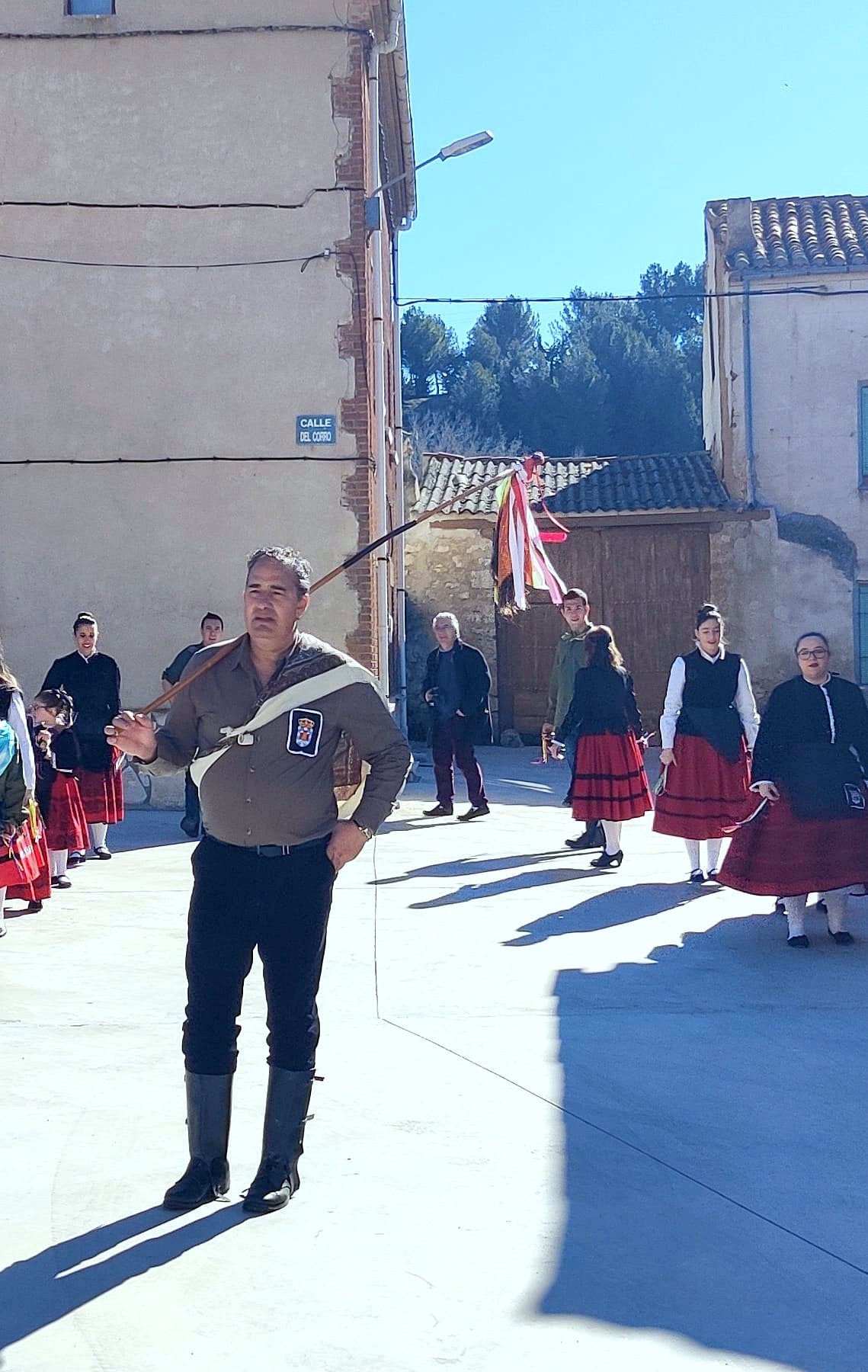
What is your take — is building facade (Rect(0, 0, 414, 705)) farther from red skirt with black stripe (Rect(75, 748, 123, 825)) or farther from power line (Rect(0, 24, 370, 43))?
red skirt with black stripe (Rect(75, 748, 123, 825))

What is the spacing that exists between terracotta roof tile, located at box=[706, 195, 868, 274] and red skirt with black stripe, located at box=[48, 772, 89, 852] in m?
14.8

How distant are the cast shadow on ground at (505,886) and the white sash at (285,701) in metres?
4.64

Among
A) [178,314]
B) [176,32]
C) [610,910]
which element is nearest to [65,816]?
[610,910]

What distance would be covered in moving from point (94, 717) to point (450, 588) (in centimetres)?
1170

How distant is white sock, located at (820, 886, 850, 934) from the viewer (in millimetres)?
7719

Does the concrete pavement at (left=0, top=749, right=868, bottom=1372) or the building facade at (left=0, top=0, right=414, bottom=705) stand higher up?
the building facade at (left=0, top=0, right=414, bottom=705)

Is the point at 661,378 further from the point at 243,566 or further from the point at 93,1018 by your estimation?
the point at 93,1018

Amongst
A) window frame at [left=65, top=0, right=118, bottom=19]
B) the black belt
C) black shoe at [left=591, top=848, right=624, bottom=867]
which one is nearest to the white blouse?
black shoe at [left=591, top=848, right=624, bottom=867]

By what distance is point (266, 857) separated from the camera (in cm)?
418

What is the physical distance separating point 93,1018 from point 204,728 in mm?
2316

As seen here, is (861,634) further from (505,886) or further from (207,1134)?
(207,1134)

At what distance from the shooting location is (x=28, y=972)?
699 cm

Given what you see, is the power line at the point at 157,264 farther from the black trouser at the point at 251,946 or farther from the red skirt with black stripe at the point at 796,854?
the black trouser at the point at 251,946

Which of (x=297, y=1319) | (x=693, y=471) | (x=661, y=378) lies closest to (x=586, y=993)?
(x=297, y=1319)
